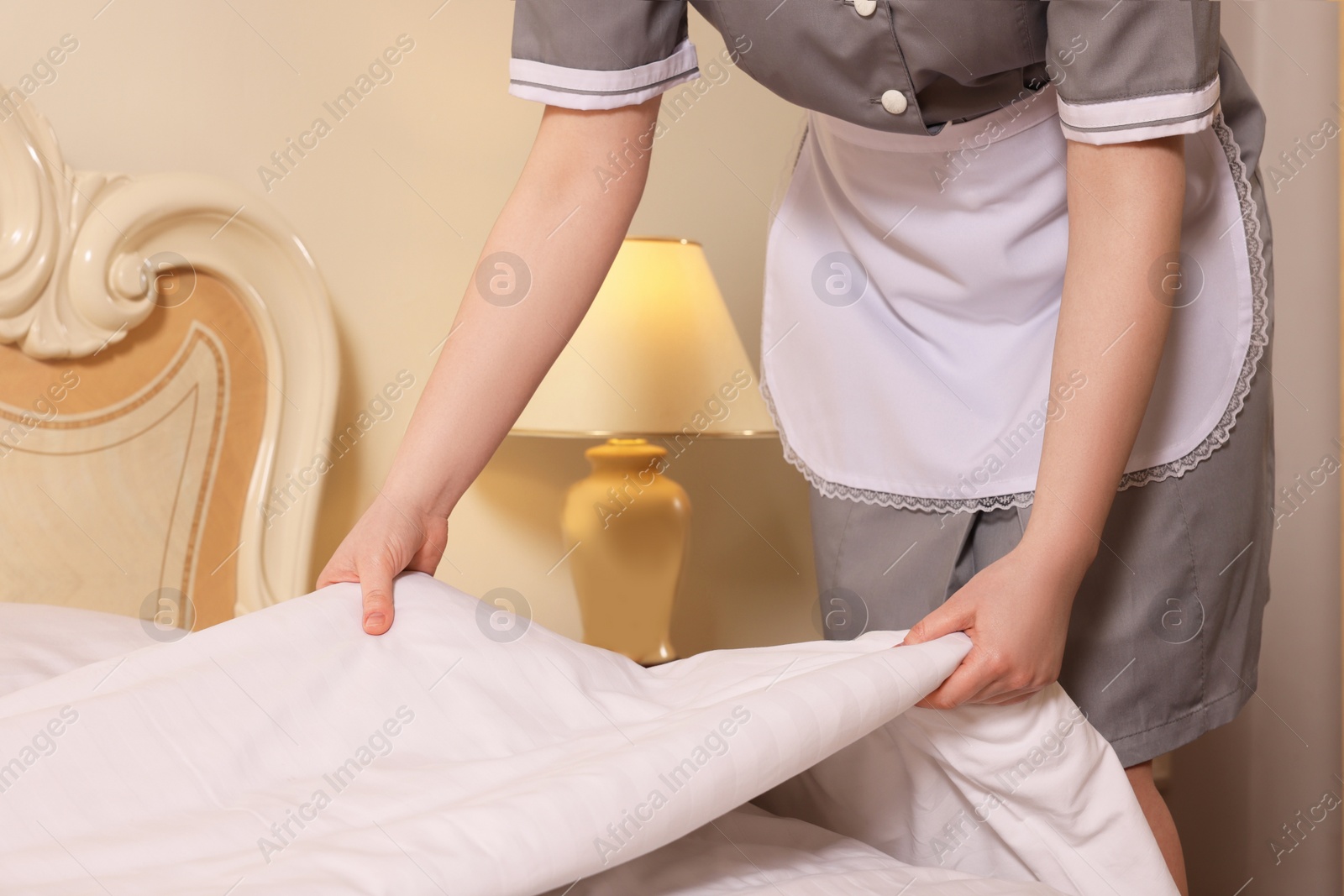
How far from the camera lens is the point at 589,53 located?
824mm

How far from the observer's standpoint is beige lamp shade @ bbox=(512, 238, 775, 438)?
1.47 metres

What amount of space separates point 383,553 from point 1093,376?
1.53 feet

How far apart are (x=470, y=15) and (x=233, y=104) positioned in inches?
16.0

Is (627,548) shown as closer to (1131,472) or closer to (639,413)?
(639,413)

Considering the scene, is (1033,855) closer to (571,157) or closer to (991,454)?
(991,454)

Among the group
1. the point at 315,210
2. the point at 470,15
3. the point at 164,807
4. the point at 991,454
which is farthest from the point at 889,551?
the point at 470,15

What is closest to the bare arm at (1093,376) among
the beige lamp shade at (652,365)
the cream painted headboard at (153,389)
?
the beige lamp shade at (652,365)

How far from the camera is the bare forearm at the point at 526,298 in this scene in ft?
2.55

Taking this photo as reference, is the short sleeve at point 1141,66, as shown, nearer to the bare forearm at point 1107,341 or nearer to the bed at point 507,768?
the bare forearm at point 1107,341

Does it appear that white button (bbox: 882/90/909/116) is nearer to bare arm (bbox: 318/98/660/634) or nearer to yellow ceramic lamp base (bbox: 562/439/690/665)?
bare arm (bbox: 318/98/660/634)

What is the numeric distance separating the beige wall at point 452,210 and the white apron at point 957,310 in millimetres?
771

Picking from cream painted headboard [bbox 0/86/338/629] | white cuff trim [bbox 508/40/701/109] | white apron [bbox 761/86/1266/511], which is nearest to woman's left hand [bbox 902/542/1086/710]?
white apron [bbox 761/86/1266/511]

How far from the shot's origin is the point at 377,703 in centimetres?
57

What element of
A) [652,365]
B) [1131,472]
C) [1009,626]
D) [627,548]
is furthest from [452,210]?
[1009,626]
